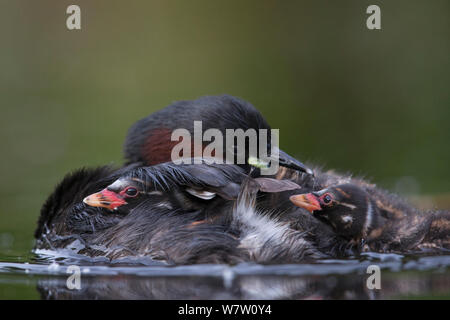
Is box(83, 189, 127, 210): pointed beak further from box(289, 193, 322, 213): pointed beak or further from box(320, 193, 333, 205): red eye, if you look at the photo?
box(320, 193, 333, 205): red eye

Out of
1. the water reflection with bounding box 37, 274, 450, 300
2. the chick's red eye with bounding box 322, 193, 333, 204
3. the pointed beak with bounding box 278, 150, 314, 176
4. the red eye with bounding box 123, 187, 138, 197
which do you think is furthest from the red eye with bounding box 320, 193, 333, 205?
the red eye with bounding box 123, 187, 138, 197

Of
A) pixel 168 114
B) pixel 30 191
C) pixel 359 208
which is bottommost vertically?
pixel 30 191

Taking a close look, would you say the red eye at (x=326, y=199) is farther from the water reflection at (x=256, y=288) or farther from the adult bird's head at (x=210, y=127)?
the water reflection at (x=256, y=288)

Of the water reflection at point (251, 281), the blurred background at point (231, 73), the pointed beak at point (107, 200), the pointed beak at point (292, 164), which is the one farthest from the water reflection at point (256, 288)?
the blurred background at point (231, 73)

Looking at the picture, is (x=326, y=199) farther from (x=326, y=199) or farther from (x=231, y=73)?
(x=231, y=73)

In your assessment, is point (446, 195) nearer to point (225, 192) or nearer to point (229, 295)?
point (225, 192)

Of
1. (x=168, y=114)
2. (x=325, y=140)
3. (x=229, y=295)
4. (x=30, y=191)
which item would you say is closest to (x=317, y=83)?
(x=325, y=140)
